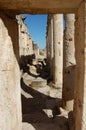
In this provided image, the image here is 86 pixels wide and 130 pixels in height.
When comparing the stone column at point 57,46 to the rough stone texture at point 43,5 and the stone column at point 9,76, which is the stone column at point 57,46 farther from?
the rough stone texture at point 43,5

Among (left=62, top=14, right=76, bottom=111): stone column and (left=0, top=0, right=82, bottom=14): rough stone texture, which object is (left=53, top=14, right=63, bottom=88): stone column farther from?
(left=0, top=0, right=82, bottom=14): rough stone texture

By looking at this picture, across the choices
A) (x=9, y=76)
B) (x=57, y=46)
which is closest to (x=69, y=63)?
(x=9, y=76)

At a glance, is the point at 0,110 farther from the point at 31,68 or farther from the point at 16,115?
the point at 31,68

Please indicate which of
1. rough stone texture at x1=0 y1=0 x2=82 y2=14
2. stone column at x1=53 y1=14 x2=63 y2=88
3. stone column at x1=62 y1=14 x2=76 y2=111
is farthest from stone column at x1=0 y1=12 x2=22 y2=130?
stone column at x1=53 y1=14 x2=63 y2=88

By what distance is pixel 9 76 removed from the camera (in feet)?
13.0

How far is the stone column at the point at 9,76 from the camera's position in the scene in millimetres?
3764

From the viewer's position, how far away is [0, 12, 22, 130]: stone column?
3.76m

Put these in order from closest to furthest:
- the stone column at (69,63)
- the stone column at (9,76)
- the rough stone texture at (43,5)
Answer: the rough stone texture at (43,5) < the stone column at (9,76) < the stone column at (69,63)

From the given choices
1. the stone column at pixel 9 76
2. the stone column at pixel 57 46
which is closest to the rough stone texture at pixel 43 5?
the stone column at pixel 9 76

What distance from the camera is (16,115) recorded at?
4359 millimetres

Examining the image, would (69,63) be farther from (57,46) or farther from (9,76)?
(57,46)

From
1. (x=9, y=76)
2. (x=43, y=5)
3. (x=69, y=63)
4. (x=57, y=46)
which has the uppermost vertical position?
(x=43, y=5)

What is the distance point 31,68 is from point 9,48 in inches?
547

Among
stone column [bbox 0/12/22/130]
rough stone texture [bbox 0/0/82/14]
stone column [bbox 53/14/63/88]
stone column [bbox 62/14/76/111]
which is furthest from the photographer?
stone column [bbox 53/14/63/88]
